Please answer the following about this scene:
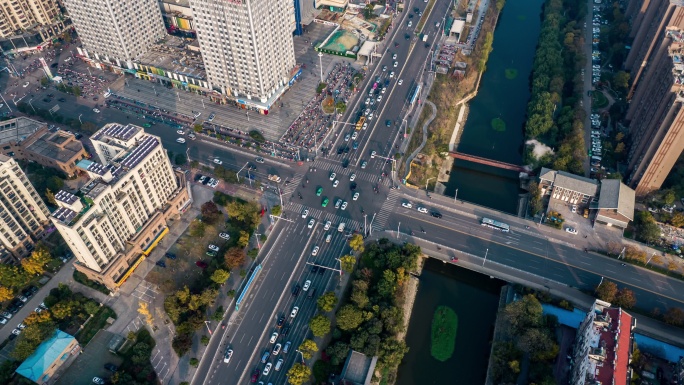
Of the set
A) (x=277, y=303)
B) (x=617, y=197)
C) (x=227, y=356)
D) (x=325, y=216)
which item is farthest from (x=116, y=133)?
(x=617, y=197)

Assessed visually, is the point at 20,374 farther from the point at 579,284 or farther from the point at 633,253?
the point at 633,253

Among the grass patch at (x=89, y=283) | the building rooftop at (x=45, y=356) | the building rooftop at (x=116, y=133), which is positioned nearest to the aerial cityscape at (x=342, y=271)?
the building rooftop at (x=45, y=356)

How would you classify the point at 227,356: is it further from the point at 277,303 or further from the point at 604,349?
the point at 604,349

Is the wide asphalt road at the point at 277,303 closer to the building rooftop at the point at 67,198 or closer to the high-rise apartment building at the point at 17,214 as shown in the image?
the building rooftop at the point at 67,198

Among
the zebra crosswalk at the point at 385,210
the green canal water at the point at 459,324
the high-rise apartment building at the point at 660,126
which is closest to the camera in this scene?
the green canal water at the point at 459,324

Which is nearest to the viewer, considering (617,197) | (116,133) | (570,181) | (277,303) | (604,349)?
(604,349)

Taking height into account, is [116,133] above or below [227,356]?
above

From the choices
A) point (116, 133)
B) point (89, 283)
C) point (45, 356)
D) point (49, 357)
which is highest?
point (116, 133)
